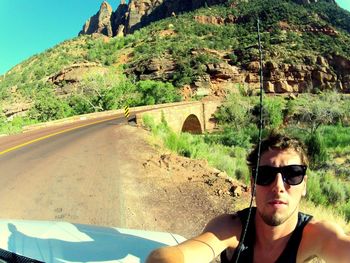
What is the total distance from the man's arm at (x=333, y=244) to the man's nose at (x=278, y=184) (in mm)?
347

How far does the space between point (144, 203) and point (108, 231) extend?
4069mm

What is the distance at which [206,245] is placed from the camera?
2533 millimetres

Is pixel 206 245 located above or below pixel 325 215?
above

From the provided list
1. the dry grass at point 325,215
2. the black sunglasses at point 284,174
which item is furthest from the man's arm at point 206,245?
the dry grass at point 325,215

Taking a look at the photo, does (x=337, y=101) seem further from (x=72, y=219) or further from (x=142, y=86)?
(x=72, y=219)

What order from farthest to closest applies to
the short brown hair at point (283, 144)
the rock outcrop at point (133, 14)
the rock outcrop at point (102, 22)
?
the rock outcrop at point (102, 22) < the rock outcrop at point (133, 14) < the short brown hair at point (283, 144)

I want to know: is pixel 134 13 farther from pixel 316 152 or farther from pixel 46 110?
pixel 316 152

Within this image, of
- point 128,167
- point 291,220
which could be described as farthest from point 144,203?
point 291,220

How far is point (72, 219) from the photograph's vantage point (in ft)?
21.9

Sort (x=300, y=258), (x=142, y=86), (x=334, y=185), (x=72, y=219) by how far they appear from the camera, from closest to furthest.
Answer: (x=300, y=258) < (x=72, y=219) < (x=334, y=185) < (x=142, y=86)

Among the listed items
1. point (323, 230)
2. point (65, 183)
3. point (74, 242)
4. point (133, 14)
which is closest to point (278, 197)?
point (323, 230)

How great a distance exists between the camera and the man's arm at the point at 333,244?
7.66 ft

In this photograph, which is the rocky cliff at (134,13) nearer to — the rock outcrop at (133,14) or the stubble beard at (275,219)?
the rock outcrop at (133,14)

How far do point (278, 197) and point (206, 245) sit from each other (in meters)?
0.53
